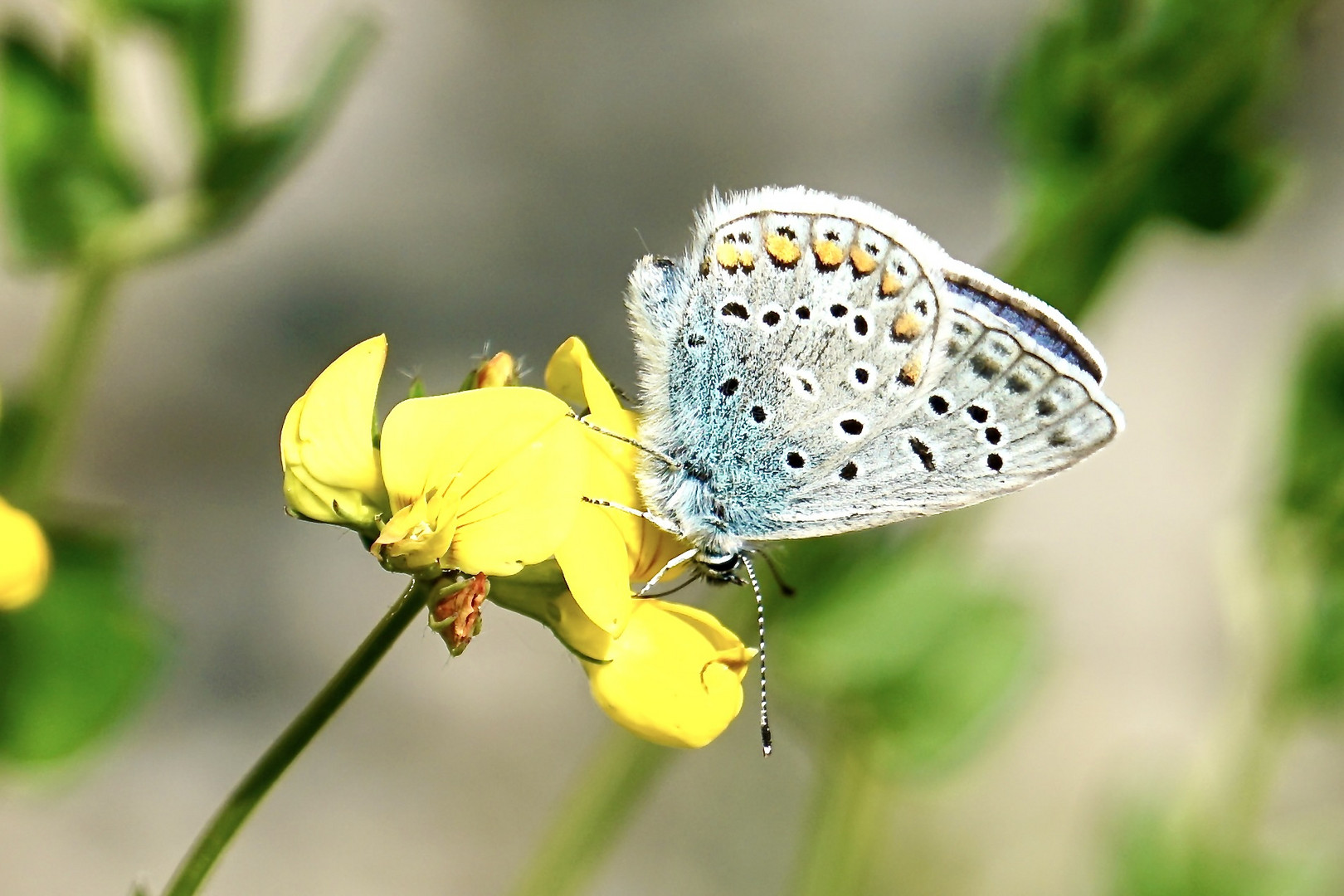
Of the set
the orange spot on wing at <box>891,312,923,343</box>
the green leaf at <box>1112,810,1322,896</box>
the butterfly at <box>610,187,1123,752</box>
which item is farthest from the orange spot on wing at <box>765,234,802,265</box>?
the green leaf at <box>1112,810,1322,896</box>

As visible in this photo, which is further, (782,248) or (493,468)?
(782,248)

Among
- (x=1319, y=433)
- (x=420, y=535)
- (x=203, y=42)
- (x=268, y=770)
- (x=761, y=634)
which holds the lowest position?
(x=761, y=634)

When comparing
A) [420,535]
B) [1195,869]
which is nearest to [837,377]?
[420,535]

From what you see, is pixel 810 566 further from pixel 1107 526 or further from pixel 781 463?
pixel 1107 526

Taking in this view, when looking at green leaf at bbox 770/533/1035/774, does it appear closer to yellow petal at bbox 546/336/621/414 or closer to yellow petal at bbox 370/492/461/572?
yellow petal at bbox 546/336/621/414

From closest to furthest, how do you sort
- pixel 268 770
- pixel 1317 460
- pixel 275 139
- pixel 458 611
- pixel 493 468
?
pixel 268 770
pixel 458 611
pixel 493 468
pixel 275 139
pixel 1317 460

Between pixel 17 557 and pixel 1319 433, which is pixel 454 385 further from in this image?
pixel 17 557

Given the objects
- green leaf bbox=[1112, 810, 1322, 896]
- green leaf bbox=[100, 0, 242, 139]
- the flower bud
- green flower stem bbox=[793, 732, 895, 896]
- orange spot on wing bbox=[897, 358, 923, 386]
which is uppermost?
green leaf bbox=[100, 0, 242, 139]
